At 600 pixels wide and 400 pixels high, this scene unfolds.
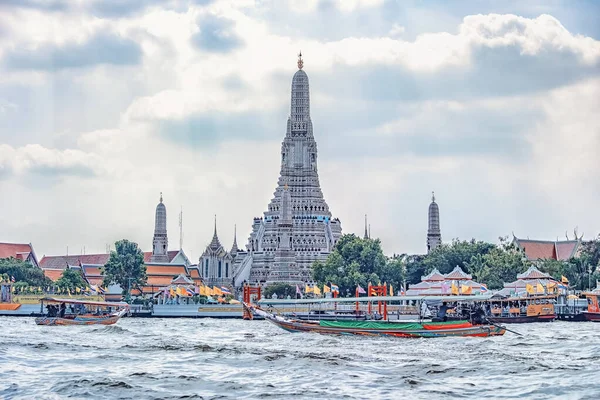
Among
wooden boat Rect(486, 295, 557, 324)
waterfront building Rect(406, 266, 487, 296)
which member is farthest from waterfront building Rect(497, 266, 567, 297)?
wooden boat Rect(486, 295, 557, 324)

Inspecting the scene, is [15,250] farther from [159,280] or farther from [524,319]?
[524,319]

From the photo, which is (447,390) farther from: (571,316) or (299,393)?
(571,316)

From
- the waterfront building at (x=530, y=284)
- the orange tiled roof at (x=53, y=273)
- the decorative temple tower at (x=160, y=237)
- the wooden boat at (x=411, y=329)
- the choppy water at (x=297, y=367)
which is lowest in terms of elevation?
the choppy water at (x=297, y=367)

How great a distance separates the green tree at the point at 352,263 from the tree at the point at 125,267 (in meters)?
17.9

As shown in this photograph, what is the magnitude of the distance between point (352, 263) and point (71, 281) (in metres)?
30.2

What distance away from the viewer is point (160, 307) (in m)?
98.4

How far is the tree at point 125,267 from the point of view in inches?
4247

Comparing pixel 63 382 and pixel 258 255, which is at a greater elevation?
pixel 258 255

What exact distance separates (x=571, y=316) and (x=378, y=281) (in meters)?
22.0

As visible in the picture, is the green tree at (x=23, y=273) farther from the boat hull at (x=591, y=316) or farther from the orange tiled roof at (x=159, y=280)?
the boat hull at (x=591, y=316)

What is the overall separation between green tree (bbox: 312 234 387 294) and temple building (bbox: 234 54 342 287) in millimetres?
17555

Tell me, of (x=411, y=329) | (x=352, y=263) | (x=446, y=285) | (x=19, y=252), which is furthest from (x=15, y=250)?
(x=411, y=329)

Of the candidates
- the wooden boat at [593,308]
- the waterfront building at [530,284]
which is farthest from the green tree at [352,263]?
the wooden boat at [593,308]

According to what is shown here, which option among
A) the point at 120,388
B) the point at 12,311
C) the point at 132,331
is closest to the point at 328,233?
the point at 12,311
